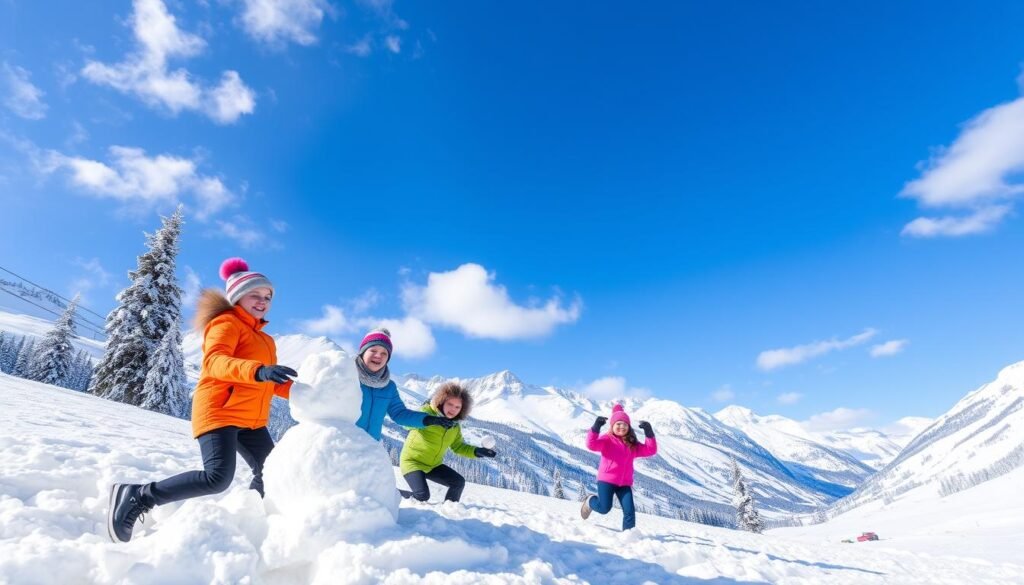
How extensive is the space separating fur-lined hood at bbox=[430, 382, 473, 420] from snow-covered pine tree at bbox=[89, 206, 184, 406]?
1937 centimetres

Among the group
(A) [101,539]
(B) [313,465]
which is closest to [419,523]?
(B) [313,465]

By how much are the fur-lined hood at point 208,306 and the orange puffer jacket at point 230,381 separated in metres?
0.05

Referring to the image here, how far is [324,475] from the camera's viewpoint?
3502mm

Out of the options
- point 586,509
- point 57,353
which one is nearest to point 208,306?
point 586,509

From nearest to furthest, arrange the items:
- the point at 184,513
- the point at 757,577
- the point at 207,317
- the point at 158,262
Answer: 1. the point at 184,513
2. the point at 207,317
3. the point at 757,577
4. the point at 158,262

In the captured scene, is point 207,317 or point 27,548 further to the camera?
point 207,317

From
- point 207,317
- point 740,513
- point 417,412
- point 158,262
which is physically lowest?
point 740,513

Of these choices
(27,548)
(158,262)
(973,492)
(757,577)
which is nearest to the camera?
(27,548)

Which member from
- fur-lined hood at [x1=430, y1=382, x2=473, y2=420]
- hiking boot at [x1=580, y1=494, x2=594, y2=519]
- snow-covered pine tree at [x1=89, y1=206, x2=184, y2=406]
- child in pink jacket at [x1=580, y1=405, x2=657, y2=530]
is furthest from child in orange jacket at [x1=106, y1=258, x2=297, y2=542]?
snow-covered pine tree at [x1=89, y1=206, x2=184, y2=406]

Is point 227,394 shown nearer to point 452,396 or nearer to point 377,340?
point 377,340

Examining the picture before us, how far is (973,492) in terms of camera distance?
4528 inches

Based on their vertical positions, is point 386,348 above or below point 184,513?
above

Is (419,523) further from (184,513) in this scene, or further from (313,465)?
(184,513)

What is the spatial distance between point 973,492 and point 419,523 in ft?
543
